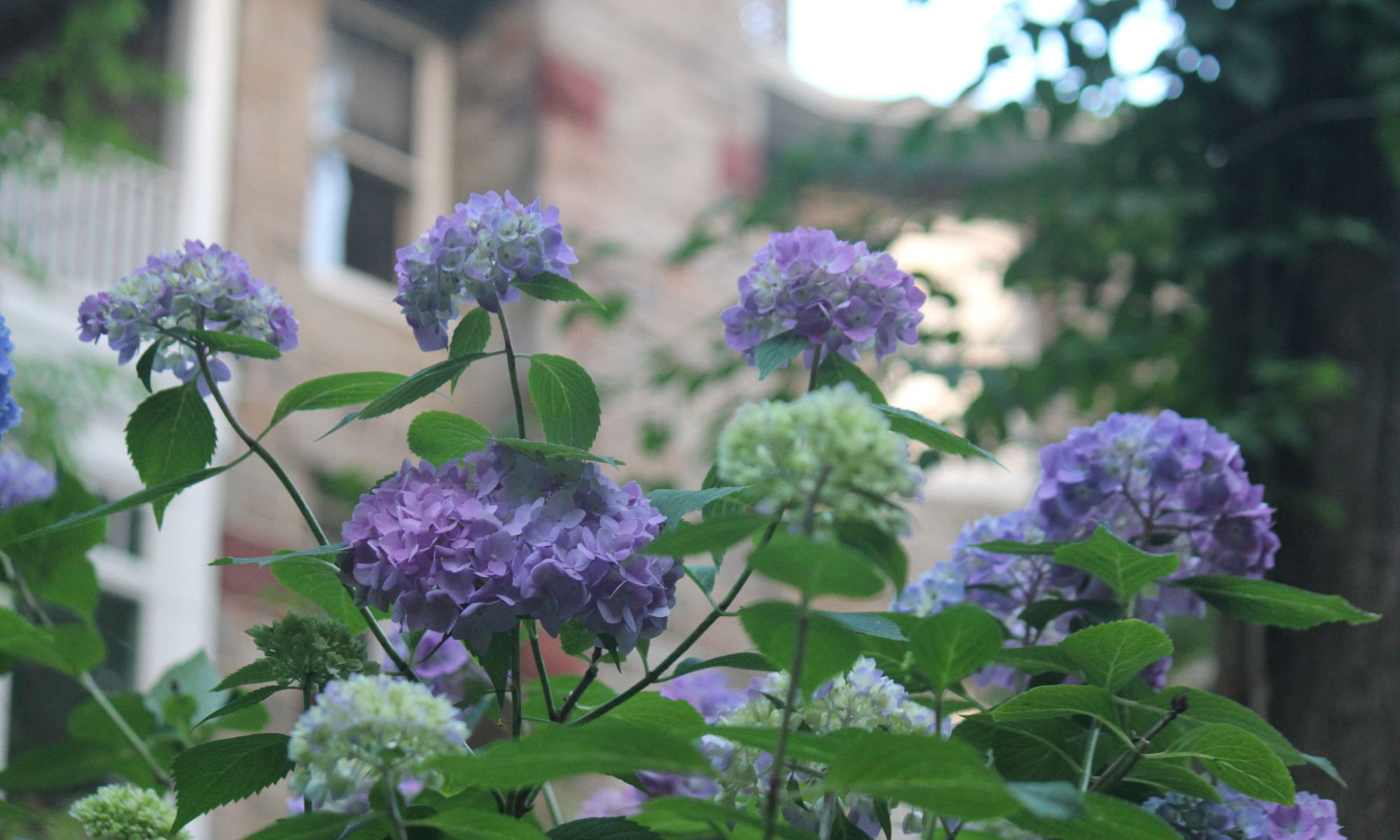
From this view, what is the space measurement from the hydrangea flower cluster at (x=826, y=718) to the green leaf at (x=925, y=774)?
0.81 feet

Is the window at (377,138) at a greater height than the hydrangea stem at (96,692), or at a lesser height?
greater

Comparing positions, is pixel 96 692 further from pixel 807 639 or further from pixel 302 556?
pixel 807 639

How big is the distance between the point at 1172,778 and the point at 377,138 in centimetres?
726

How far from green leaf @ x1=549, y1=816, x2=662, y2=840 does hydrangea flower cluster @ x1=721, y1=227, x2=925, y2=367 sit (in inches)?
14.9

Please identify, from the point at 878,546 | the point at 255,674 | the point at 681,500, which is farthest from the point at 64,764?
the point at 878,546

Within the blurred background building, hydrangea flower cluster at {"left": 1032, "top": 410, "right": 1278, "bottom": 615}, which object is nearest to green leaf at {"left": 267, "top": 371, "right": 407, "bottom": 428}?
hydrangea flower cluster at {"left": 1032, "top": 410, "right": 1278, "bottom": 615}

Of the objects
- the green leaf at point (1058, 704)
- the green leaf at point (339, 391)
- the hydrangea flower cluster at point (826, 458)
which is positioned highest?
the green leaf at point (339, 391)

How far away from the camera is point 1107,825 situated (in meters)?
0.81

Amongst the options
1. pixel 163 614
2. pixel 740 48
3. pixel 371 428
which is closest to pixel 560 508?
pixel 163 614

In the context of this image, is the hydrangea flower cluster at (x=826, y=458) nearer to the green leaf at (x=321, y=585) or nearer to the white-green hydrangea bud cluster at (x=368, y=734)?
the white-green hydrangea bud cluster at (x=368, y=734)

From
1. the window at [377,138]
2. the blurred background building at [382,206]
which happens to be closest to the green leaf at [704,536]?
the blurred background building at [382,206]

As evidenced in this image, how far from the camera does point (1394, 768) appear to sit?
224cm

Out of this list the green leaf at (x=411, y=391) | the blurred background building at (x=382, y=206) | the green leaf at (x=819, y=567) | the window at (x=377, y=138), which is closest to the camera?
the green leaf at (x=819, y=567)

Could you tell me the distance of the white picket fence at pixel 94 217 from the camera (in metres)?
5.71
